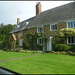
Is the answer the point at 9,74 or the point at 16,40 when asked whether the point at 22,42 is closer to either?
the point at 16,40

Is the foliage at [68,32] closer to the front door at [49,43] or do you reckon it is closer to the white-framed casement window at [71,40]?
the white-framed casement window at [71,40]

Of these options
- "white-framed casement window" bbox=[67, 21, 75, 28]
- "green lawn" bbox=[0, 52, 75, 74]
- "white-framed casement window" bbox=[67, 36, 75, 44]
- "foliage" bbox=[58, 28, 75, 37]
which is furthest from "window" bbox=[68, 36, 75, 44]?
"green lawn" bbox=[0, 52, 75, 74]

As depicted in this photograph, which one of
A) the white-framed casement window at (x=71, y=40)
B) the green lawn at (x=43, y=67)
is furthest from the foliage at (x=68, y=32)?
the green lawn at (x=43, y=67)

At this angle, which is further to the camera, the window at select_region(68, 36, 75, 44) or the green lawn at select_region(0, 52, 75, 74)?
the window at select_region(68, 36, 75, 44)

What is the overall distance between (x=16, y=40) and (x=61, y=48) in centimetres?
1943

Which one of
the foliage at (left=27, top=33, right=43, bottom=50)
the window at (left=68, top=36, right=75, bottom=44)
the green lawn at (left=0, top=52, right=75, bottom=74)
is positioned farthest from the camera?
the foliage at (left=27, top=33, right=43, bottom=50)

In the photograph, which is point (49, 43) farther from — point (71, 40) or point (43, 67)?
point (43, 67)

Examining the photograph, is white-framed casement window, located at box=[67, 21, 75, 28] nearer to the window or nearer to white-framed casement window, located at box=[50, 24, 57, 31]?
the window

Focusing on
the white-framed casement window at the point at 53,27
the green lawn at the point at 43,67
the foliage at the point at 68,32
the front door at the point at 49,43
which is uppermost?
the white-framed casement window at the point at 53,27

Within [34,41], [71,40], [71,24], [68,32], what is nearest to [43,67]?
[68,32]

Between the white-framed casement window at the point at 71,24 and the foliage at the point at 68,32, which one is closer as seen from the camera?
the foliage at the point at 68,32

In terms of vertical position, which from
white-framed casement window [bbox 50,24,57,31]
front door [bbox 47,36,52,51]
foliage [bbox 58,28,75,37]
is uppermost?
white-framed casement window [bbox 50,24,57,31]

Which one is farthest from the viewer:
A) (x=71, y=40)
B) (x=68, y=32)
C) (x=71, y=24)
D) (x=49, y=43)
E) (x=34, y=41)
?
(x=34, y=41)

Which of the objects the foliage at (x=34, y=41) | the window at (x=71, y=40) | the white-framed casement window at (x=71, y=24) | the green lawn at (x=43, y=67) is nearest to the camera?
the green lawn at (x=43, y=67)
